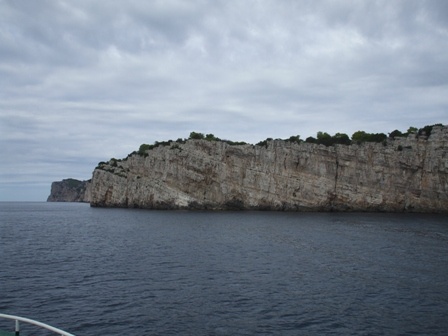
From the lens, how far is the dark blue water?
2212 centimetres

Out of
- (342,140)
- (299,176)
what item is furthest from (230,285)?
(342,140)

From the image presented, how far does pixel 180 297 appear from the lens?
26.9 metres

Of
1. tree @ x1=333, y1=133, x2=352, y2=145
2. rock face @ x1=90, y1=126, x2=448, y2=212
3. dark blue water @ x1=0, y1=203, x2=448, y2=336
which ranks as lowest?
dark blue water @ x1=0, y1=203, x2=448, y2=336

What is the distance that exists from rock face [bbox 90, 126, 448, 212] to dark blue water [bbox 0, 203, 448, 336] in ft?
176

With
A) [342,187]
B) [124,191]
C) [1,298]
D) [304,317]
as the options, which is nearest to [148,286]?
[1,298]

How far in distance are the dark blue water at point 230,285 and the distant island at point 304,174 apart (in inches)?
2118

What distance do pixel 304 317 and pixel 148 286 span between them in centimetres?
1221

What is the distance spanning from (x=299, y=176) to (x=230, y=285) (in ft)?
274

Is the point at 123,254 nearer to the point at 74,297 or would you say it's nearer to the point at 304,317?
the point at 74,297

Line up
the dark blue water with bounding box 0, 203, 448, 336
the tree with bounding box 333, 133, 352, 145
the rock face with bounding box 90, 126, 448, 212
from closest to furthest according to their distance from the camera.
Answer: the dark blue water with bounding box 0, 203, 448, 336 → the rock face with bounding box 90, 126, 448, 212 → the tree with bounding box 333, 133, 352, 145

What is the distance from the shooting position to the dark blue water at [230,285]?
22.1m

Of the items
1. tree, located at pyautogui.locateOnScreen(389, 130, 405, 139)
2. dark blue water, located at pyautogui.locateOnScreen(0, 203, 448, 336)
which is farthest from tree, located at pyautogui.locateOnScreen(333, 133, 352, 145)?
dark blue water, located at pyautogui.locateOnScreen(0, 203, 448, 336)

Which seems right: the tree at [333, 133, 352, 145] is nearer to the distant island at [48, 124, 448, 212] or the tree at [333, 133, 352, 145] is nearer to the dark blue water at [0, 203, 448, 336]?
the distant island at [48, 124, 448, 212]

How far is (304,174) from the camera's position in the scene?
11044cm
